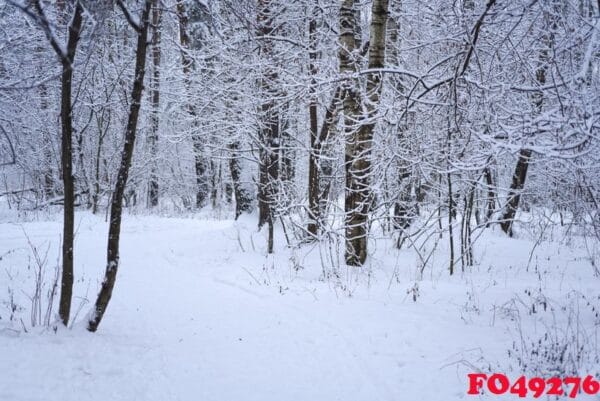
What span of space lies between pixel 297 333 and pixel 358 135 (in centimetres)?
335

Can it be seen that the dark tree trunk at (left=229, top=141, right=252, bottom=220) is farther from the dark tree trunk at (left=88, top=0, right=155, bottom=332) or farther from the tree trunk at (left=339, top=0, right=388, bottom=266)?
the dark tree trunk at (left=88, top=0, right=155, bottom=332)

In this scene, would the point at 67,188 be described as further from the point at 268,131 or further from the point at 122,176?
the point at 268,131

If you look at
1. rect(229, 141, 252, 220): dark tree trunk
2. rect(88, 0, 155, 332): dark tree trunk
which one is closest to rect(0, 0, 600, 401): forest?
rect(88, 0, 155, 332): dark tree trunk

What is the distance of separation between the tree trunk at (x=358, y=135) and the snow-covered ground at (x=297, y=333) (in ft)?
1.71

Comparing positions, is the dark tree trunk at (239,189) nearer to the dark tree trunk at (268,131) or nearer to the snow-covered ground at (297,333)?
the dark tree trunk at (268,131)

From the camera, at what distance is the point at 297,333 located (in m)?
3.98

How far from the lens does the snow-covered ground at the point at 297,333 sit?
9.82 feet

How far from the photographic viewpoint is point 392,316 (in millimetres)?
4324

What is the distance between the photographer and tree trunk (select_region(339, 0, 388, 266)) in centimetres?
594

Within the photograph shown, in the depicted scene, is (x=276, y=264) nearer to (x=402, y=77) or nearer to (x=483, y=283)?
(x=483, y=283)

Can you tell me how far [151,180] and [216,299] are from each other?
1367cm

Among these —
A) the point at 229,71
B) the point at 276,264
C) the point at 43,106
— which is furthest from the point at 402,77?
the point at 43,106

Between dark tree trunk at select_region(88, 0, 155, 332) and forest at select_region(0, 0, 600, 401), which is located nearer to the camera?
forest at select_region(0, 0, 600, 401)

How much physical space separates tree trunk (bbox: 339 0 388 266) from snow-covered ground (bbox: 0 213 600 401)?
0.52 metres
